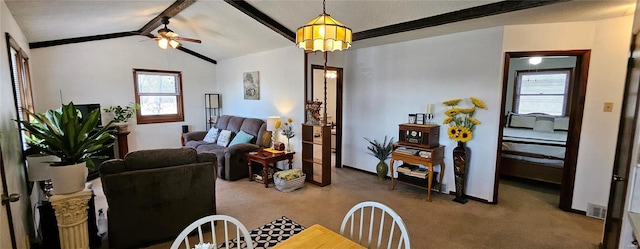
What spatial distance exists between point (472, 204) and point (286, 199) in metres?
2.44

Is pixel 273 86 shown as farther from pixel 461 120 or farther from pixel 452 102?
pixel 461 120

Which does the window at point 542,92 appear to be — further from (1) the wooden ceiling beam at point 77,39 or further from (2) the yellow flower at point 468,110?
(1) the wooden ceiling beam at point 77,39

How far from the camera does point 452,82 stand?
153 inches

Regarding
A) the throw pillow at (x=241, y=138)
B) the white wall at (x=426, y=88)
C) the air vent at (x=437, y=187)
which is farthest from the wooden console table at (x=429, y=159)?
the throw pillow at (x=241, y=138)

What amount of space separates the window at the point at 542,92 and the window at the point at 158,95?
7.61m

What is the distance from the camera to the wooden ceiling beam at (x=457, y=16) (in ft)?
8.65

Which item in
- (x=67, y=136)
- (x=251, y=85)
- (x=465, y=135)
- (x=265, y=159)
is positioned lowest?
(x=265, y=159)

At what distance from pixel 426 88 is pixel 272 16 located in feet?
8.03

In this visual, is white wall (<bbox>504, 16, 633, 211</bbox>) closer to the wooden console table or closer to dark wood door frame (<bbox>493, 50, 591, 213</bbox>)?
dark wood door frame (<bbox>493, 50, 591, 213</bbox>)

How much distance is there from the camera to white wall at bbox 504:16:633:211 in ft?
9.78

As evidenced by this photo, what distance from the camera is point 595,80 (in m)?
3.11

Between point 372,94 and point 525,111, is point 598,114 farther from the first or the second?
point 525,111

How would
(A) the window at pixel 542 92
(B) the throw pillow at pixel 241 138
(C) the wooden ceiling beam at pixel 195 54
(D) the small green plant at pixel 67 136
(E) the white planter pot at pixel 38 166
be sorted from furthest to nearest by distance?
1. (C) the wooden ceiling beam at pixel 195 54
2. (A) the window at pixel 542 92
3. (B) the throw pillow at pixel 241 138
4. (E) the white planter pot at pixel 38 166
5. (D) the small green plant at pixel 67 136

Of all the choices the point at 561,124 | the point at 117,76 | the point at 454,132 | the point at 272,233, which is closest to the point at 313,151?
the point at 272,233
